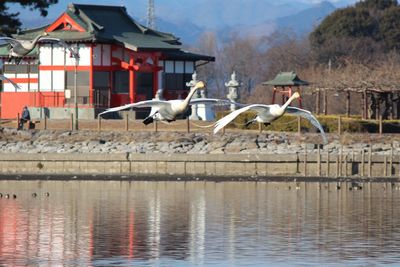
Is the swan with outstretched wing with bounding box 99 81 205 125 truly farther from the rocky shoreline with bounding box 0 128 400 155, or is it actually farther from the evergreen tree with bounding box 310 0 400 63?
the evergreen tree with bounding box 310 0 400 63

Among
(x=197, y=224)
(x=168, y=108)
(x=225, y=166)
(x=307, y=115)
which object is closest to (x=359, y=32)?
(x=225, y=166)

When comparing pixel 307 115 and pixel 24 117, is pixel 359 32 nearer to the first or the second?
pixel 24 117

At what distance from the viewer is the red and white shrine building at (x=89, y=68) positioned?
8138cm

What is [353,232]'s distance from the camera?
151ft

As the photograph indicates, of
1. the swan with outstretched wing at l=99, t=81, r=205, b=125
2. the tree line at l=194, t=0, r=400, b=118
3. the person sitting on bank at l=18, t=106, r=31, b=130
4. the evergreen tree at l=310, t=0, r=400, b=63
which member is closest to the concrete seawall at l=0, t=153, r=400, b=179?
the person sitting on bank at l=18, t=106, r=31, b=130

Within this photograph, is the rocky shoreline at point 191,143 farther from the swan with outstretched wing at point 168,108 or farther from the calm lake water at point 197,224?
the swan with outstretched wing at point 168,108

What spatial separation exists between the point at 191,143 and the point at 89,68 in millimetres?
14160

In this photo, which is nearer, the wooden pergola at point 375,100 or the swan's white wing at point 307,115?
the swan's white wing at point 307,115

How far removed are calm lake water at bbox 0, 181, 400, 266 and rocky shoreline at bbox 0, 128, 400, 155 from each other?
402cm

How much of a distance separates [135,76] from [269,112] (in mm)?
38819

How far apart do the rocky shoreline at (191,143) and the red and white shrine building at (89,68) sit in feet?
27.2

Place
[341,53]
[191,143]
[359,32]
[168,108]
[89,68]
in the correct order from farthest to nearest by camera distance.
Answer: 1. [359,32]
2. [341,53]
3. [89,68]
4. [191,143]
5. [168,108]

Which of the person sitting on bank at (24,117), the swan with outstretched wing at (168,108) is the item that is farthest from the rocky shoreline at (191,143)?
the swan with outstretched wing at (168,108)

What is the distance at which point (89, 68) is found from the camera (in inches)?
3231
